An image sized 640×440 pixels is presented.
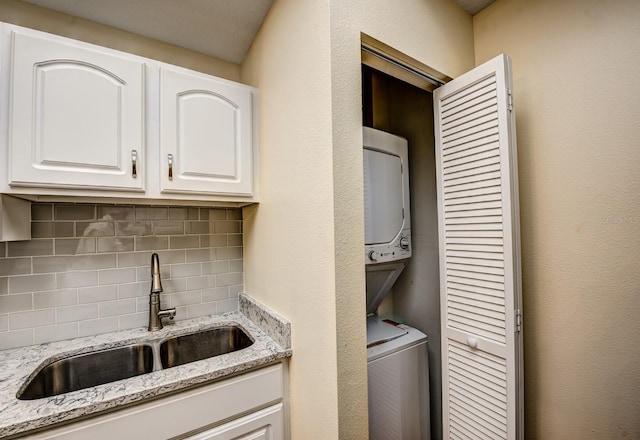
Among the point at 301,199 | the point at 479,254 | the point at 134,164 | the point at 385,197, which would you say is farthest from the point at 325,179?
the point at 134,164

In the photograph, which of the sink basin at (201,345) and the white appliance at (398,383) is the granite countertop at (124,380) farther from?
the white appliance at (398,383)

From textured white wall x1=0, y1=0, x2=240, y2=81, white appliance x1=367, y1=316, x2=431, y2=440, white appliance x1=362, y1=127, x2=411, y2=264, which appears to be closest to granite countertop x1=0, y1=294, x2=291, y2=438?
white appliance x1=367, y1=316, x2=431, y2=440

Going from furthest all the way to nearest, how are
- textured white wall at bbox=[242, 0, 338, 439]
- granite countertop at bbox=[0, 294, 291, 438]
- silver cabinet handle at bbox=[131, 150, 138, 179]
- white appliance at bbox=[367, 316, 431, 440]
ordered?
white appliance at bbox=[367, 316, 431, 440]
silver cabinet handle at bbox=[131, 150, 138, 179]
textured white wall at bbox=[242, 0, 338, 439]
granite countertop at bbox=[0, 294, 291, 438]

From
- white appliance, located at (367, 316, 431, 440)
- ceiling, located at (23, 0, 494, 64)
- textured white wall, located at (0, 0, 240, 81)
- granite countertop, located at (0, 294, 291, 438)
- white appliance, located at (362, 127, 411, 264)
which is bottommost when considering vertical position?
white appliance, located at (367, 316, 431, 440)

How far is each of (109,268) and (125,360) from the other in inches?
17.8

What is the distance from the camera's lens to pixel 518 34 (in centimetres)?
127

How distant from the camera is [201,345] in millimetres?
1496

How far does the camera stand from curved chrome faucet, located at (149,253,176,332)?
1380mm

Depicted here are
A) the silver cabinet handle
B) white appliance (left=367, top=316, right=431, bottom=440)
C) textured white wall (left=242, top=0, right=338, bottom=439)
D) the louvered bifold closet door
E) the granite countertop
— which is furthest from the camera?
white appliance (left=367, top=316, right=431, bottom=440)

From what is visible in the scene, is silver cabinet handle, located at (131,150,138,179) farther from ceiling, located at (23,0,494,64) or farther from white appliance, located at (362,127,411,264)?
white appliance, located at (362,127,411,264)

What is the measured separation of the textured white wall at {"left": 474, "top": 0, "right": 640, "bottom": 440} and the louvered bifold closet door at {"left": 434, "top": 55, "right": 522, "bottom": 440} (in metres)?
0.25

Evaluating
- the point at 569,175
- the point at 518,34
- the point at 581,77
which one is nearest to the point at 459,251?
the point at 569,175

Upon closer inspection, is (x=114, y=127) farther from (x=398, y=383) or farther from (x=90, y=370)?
(x=398, y=383)

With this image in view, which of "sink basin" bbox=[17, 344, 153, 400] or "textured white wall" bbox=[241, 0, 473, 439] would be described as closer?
"textured white wall" bbox=[241, 0, 473, 439]
